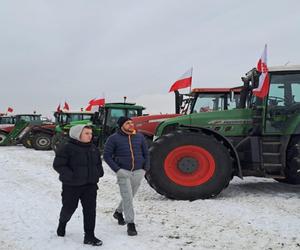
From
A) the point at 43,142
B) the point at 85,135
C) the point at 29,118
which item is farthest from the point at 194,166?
the point at 29,118

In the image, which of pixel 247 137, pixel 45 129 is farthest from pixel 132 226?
pixel 45 129

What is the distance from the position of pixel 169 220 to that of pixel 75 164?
5.73ft

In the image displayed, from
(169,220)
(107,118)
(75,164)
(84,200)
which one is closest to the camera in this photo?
(75,164)

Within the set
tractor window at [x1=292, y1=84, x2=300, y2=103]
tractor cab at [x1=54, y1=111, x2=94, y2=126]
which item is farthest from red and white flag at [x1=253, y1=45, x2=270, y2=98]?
tractor cab at [x1=54, y1=111, x2=94, y2=126]

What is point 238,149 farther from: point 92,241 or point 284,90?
point 92,241

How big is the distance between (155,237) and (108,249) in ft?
2.14

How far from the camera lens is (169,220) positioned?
5582 mm

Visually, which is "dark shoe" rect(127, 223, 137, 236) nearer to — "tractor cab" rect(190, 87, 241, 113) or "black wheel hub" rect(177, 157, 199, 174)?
"black wheel hub" rect(177, 157, 199, 174)

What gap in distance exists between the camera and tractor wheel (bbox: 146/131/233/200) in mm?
7031

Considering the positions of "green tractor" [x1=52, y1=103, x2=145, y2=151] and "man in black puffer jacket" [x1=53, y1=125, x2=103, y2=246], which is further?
"green tractor" [x1=52, y1=103, x2=145, y2=151]

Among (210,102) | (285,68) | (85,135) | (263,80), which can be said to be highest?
(285,68)

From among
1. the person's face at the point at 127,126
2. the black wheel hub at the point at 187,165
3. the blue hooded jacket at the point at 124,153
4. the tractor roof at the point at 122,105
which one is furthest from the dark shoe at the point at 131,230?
the tractor roof at the point at 122,105

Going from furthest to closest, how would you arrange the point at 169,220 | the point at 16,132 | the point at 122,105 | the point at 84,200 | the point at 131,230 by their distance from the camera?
the point at 16,132, the point at 122,105, the point at 169,220, the point at 131,230, the point at 84,200

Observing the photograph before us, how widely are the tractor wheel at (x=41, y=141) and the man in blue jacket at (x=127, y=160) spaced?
15.3 meters
